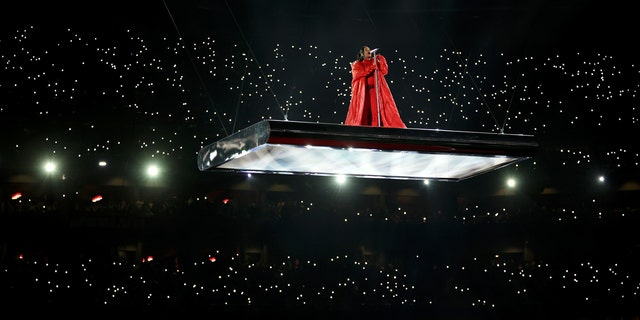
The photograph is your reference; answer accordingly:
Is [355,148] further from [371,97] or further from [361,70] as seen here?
[361,70]

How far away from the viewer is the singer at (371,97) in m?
4.94

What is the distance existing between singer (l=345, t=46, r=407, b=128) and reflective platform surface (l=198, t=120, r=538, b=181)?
35 cm

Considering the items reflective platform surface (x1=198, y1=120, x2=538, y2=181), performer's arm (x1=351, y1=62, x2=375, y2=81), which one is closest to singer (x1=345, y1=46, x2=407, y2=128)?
performer's arm (x1=351, y1=62, x2=375, y2=81)

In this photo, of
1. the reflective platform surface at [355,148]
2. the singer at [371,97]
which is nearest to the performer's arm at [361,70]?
the singer at [371,97]

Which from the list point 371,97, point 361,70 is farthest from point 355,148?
point 361,70

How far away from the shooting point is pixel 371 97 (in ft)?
16.4

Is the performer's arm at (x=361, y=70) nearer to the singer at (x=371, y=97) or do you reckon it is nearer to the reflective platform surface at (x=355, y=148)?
the singer at (x=371, y=97)

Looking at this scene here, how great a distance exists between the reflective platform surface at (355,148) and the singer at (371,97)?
0.35m

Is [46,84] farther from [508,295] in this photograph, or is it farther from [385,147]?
[508,295]

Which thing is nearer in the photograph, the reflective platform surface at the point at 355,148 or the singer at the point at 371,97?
the reflective platform surface at the point at 355,148

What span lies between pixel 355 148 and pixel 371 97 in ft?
3.39

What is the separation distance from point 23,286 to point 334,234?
4223mm

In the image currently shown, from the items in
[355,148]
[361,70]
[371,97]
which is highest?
[361,70]

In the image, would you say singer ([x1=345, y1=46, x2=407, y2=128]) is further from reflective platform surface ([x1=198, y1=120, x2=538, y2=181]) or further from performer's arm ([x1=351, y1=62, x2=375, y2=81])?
reflective platform surface ([x1=198, y1=120, x2=538, y2=181])
